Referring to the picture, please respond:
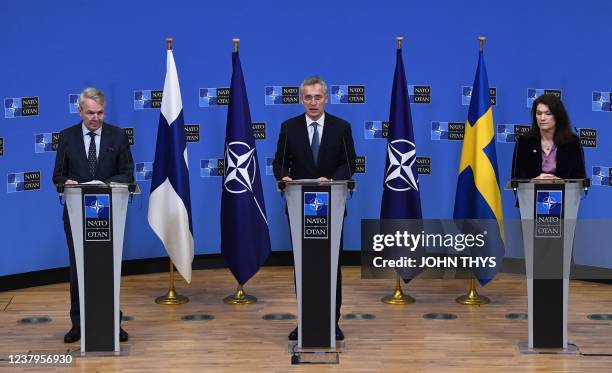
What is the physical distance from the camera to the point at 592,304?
7.81m

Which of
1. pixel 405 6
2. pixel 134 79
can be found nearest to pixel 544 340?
pixel 405 6

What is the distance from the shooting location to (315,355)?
246 inches

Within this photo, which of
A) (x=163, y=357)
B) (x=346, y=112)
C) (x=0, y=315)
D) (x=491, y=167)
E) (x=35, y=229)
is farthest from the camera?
(x=346, y=112)

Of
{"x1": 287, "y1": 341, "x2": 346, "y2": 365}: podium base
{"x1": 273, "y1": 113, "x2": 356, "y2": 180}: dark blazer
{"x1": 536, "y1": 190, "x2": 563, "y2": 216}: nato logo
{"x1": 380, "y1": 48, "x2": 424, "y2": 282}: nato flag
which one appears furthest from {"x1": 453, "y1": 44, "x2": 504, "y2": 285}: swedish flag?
{"x1": 287, "y1": 341, "x2": 346, "y2": 365}: podium base

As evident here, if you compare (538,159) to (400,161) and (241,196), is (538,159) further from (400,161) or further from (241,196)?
(241,196)

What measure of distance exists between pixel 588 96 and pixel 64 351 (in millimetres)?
A: 5142

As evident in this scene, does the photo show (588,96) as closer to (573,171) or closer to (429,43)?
(429,43)

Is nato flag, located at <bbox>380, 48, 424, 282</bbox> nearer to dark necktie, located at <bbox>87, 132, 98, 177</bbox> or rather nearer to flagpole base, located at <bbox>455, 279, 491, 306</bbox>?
flagpole base, located at <bbox>455, 279, 491, 306</bbox>

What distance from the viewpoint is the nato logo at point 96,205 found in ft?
19.7

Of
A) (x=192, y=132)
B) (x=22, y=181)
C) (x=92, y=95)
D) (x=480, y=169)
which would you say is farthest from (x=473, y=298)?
(x=22, y=181)

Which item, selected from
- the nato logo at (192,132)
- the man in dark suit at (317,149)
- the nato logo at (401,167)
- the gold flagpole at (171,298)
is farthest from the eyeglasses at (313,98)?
the nato logo at (192,132)

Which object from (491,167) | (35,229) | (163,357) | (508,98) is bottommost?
(163,357)

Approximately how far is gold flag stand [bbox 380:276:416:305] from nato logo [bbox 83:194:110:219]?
277 centimetres

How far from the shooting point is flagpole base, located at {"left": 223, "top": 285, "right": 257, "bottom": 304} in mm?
7867
